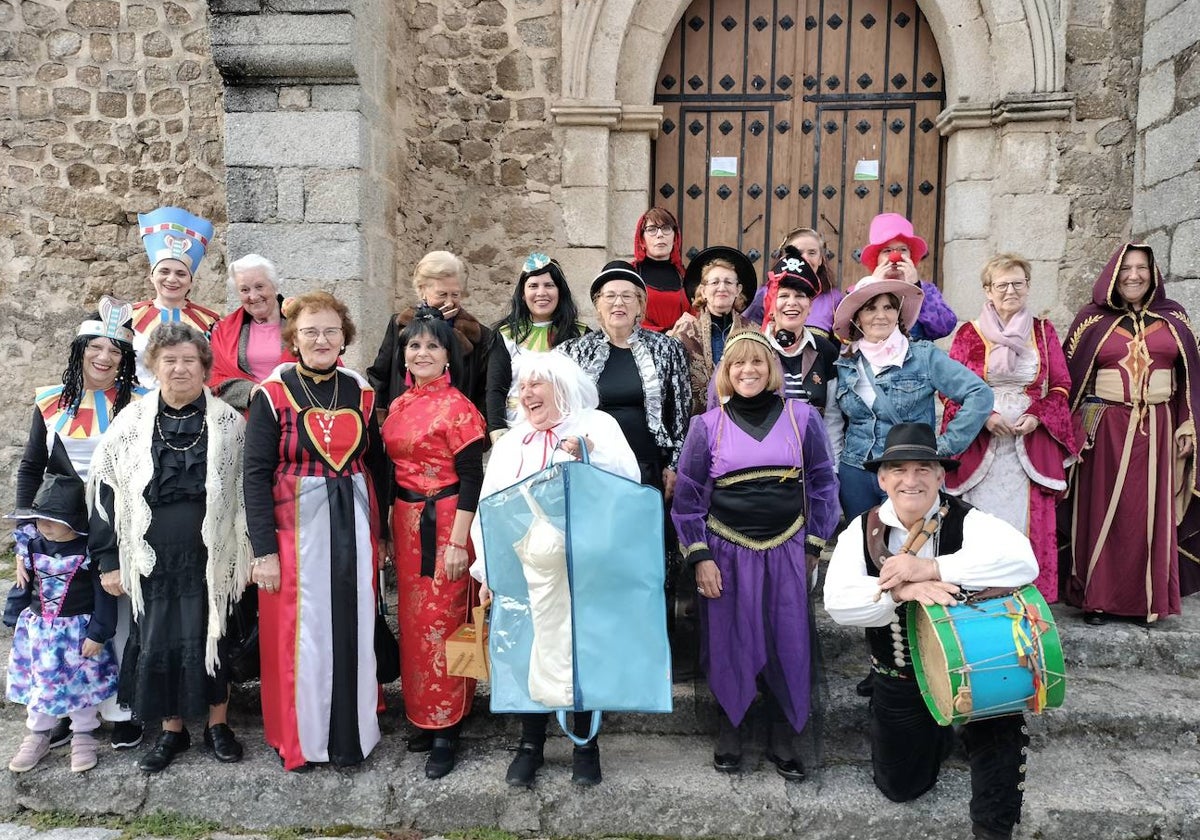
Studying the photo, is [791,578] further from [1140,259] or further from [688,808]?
[1140,259]

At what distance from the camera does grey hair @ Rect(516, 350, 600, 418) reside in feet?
8.64

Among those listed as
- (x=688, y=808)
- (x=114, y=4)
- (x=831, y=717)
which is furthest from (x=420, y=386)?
(x=114, y=4)

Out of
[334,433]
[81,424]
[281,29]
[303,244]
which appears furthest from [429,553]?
[281,29]

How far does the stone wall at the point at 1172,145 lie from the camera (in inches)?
168

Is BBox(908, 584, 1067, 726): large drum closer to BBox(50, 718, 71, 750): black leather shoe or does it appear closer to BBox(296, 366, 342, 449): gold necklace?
BBox(296, 366, 342, 449): gold necklace

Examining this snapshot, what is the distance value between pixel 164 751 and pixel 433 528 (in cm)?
124

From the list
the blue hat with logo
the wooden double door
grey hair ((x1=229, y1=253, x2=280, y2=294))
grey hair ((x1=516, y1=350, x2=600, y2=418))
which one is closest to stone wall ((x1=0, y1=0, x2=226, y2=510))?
the blue hat with logo

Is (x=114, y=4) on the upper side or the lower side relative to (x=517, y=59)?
upper

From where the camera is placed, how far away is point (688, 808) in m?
2.67

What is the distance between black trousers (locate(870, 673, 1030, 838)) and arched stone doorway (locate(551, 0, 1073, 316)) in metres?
3.09

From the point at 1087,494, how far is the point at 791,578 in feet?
6.03

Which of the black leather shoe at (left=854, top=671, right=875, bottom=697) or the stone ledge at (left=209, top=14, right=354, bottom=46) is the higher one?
the stone ledge at (left=209, top=14, right=354, bottom=46)

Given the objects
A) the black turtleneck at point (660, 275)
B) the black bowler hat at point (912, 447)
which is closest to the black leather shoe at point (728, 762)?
the black bowler hat at point (912, 447)

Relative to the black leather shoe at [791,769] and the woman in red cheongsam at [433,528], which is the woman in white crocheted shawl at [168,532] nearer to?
the woman in red cheongsam at [433,528]
